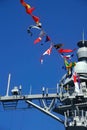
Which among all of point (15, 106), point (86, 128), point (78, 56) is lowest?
point (86, 128)

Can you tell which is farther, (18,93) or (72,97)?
(18,93)

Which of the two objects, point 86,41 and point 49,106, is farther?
point 86,41

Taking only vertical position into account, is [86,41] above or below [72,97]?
above

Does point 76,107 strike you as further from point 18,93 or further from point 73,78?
point 18,93

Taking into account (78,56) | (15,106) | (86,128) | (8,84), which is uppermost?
(78,56)

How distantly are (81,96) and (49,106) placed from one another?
3.80 meters

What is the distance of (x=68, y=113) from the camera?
32.4 meters

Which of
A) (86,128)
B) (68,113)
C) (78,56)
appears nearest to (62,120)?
(68,113)

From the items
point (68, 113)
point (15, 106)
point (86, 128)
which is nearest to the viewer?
point (86, 128)

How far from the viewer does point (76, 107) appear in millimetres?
31844

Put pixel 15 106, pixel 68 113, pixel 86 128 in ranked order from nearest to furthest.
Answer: pixel 86 128
pixel 68 113
pixel 15 106

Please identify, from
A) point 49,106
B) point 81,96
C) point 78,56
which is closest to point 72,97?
point 81,96

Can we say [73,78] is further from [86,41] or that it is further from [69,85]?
[86,41]

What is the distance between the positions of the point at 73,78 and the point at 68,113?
327 centimetres
